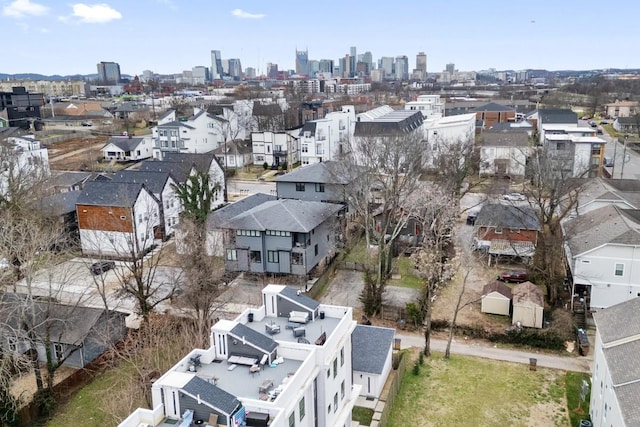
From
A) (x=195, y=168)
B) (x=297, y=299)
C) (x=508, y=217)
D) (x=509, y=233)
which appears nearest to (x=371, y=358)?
(x=297, y=299)

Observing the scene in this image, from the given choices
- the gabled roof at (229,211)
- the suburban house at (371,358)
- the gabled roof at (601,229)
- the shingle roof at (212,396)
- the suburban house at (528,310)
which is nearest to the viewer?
the shingle roof at (212,396)

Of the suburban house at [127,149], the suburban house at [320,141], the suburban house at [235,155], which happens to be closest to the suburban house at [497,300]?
the suburban house at [320,141]

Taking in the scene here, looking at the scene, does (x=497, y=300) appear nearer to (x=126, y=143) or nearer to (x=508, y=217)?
(x=508, y=217)

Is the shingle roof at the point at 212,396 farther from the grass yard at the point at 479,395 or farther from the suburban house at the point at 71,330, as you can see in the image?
the suburban house at the point at 71,330

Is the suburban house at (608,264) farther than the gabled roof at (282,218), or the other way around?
the gabled roof at (282,218)

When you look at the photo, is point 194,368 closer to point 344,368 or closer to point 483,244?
point 344,368

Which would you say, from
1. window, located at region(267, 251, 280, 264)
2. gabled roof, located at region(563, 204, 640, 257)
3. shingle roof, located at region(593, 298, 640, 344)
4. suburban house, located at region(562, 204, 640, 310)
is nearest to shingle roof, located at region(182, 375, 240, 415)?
shingle roof, located at region(593, 298, 640, 344)

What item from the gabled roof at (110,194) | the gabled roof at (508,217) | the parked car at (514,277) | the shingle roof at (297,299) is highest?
the gabled roof at (110,194)

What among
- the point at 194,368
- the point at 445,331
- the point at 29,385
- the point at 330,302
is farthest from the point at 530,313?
the point at 29,385
